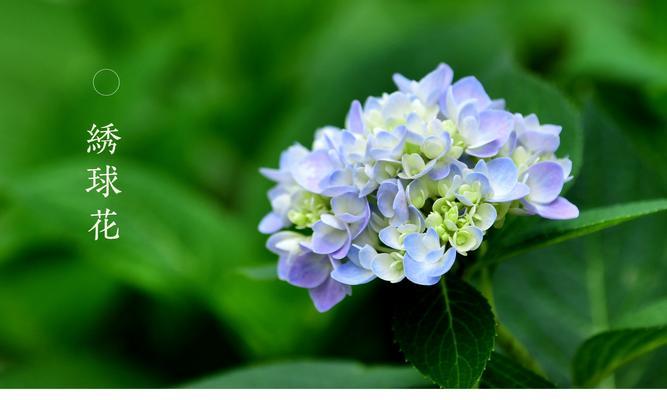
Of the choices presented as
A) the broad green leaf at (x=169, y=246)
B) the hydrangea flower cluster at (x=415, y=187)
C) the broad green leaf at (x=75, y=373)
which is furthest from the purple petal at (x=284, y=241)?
the broad green leaf at (x=75, y=373)

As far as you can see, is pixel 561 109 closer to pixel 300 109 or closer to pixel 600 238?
pixel 600 238

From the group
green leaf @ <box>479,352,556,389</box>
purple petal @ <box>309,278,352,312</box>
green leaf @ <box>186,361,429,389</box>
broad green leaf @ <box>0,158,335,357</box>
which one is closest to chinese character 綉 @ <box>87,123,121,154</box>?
broad green leaf @ <box>0,158,335,357</box>

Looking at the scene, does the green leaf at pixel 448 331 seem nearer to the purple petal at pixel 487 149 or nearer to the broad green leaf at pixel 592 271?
the purple petal at pixel 487 149

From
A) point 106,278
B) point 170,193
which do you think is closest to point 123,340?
point 106,278

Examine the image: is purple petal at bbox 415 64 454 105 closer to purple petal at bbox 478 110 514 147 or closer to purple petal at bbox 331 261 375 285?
purple petal at bbox 478 110 514 147

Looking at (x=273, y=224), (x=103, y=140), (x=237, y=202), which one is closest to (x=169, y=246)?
(x=103, y=140)
